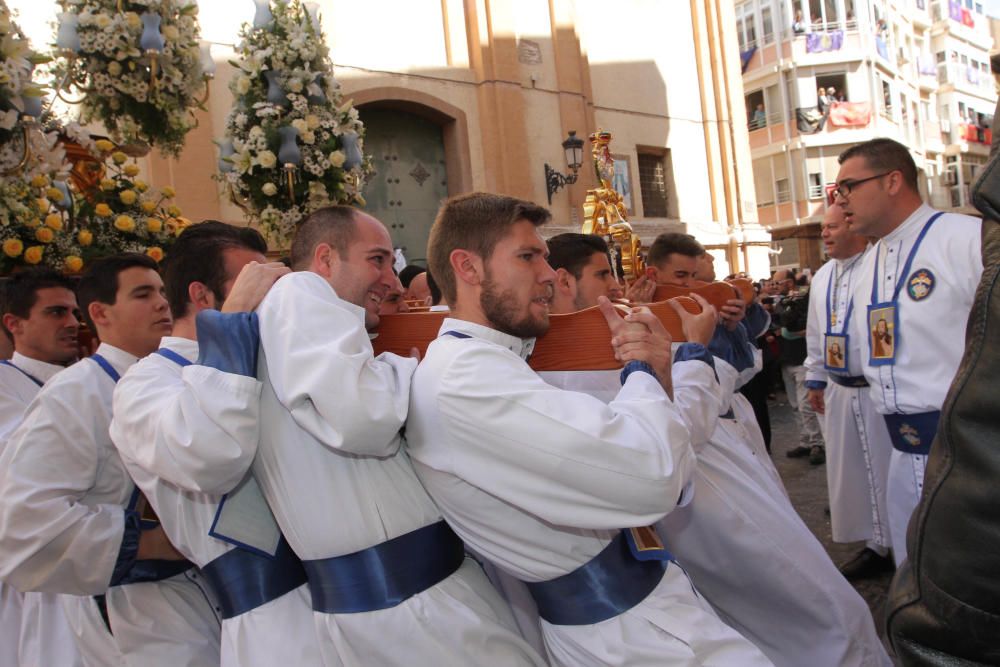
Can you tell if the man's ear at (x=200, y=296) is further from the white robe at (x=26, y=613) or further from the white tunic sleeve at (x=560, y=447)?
the white robe at (x=26, y=613)

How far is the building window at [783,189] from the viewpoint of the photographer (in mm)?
33406

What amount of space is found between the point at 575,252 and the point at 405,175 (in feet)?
33.2

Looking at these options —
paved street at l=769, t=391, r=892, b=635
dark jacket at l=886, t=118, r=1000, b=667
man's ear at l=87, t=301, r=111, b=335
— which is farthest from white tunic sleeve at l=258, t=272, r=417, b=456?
paved street at l=769, t=391, r=892, b=635

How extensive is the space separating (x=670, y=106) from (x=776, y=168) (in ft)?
61.1

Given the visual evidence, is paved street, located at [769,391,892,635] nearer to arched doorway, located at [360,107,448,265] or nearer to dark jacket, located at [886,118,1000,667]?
dark jacket, located at [886,118,1000,667]

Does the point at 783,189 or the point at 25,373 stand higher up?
the point at 783,189

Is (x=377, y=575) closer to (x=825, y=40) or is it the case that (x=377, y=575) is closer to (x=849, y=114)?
(x=849, y=114)

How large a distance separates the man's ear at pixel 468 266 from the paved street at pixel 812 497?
2.42 m

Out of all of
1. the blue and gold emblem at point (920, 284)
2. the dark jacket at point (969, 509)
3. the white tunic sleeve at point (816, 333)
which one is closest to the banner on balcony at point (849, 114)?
the white tunic sleeve at point (816, 333)

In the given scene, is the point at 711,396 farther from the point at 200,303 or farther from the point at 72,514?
the point at 72,514

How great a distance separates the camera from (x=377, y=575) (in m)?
2.13

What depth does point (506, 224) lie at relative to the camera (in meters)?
2.35

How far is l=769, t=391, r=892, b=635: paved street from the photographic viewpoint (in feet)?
16.7

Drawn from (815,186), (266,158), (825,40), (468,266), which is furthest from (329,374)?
(825,40)
